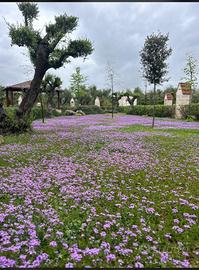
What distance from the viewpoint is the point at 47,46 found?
17.9 meters

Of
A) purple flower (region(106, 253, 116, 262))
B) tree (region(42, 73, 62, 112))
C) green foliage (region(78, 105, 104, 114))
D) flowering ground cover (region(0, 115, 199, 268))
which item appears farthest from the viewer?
green foliage (region(78, 105, 104, 114))

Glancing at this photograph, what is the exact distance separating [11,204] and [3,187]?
3.91 feet

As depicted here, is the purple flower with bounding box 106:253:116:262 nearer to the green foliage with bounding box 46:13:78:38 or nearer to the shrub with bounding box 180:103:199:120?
the green foliage with bounding box 46:13:78:38

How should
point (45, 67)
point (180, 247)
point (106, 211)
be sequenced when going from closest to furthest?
1. point (180, 247)
2. point (106, 211)
3. point (45, 67)

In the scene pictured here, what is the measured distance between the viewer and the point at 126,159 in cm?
921

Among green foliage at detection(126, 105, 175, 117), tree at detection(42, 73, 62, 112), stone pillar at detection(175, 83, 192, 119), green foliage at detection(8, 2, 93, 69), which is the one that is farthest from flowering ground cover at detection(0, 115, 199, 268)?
tree at detection(42, 73, 62, 112)

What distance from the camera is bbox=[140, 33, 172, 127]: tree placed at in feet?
74.7

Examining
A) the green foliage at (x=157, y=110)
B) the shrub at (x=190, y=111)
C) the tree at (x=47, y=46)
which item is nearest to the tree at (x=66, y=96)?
the green foliage at (x=157, y=110)

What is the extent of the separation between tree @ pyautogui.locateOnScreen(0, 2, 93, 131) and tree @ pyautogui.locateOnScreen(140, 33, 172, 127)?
6423 millimetres

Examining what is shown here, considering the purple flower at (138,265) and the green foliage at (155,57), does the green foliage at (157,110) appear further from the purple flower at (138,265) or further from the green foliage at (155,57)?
the purple flower at (138,265)

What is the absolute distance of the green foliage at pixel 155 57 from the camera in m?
22.8

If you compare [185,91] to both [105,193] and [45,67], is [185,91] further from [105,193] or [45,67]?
[105,193]

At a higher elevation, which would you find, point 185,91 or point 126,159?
point 185,91

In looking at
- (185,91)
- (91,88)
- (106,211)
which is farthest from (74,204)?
(91,88)
